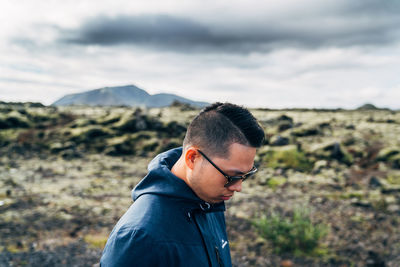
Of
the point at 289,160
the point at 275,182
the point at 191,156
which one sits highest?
the point at 191,156

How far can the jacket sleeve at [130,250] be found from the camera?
1663 mm

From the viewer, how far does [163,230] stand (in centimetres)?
181

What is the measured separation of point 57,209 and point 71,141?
1054cm

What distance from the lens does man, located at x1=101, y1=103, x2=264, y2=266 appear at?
1.77 metres

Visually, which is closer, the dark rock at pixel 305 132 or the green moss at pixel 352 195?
the green moss at pixel 352 195

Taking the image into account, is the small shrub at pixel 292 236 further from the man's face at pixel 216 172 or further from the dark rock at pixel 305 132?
the dark rock at pixel 305 132

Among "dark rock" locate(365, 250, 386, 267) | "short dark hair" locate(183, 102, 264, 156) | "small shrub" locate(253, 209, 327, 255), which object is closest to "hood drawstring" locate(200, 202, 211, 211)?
"short dark hair" locate(183, 102, 264, 156)

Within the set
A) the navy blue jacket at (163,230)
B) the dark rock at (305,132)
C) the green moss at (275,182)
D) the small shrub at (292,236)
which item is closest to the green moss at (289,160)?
the green moss at (275,182)

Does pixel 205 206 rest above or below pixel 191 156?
below

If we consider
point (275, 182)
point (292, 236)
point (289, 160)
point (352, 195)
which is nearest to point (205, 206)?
point (292, 236)

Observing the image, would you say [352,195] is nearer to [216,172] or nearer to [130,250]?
[216,172]

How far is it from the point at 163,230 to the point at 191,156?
1.90ft

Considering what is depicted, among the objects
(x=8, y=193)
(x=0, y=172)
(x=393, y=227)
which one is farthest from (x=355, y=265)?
(x=0, y=172)

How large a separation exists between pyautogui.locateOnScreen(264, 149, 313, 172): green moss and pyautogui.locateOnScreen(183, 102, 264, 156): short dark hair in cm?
1252
